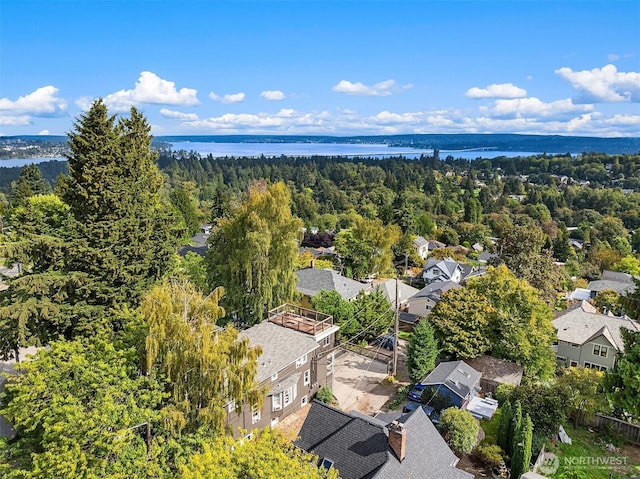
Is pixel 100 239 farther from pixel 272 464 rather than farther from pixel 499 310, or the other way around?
pixel 499 310

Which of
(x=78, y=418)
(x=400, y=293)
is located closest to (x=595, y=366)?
(x=400, y=293)

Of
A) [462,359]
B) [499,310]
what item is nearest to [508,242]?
[499,310]

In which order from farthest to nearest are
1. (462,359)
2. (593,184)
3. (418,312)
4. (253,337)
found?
(593,184) → (418,312) → (462,359) → (253,337)

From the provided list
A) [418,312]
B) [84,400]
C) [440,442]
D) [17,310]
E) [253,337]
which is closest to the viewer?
[84,400]

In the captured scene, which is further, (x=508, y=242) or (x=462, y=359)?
(x=508, y=242)

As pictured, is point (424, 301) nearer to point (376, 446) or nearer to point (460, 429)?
point (460, 429)

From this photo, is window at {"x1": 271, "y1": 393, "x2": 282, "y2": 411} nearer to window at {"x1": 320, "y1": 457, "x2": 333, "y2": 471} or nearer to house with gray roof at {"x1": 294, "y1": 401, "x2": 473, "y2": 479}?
house with gray roof at {"x1": 294, "y1": 401, "x2": 473, "y2": 479}
